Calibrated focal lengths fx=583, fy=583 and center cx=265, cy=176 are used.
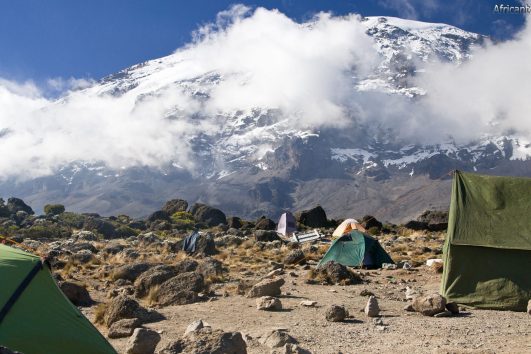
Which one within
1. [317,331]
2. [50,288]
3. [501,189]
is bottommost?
[317,331]

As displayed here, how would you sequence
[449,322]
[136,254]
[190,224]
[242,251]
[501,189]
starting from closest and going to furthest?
1. [449,322]
2. [501,189]
3. [136,254]
4. [242,251]
5. [190,224]

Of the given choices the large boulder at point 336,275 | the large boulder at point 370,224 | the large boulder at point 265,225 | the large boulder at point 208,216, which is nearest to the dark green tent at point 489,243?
the large boulder at point 336,275

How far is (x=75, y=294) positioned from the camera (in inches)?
596

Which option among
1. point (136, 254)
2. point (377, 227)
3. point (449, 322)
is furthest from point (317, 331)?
point (377, 227)

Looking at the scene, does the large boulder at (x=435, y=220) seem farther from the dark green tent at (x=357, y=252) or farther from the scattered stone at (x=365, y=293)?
the scattered stone at (x=365, y=293)

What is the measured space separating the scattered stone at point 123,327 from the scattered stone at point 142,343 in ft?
5.18

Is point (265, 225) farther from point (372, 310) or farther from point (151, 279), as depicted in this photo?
point (372, 310)

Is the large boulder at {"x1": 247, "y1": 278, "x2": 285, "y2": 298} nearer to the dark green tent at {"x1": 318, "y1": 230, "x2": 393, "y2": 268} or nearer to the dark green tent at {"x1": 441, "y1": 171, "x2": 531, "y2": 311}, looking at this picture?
the dark green tent at {"x1": 441, "y1": 171, "x2": 531, "y2": 311}

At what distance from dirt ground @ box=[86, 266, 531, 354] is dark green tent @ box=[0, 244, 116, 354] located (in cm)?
158

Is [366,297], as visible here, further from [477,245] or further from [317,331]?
[317,331]

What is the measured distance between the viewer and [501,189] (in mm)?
14625

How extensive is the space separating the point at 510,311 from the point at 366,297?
11.5ft

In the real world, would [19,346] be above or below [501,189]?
below

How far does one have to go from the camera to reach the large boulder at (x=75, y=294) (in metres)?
14.9
